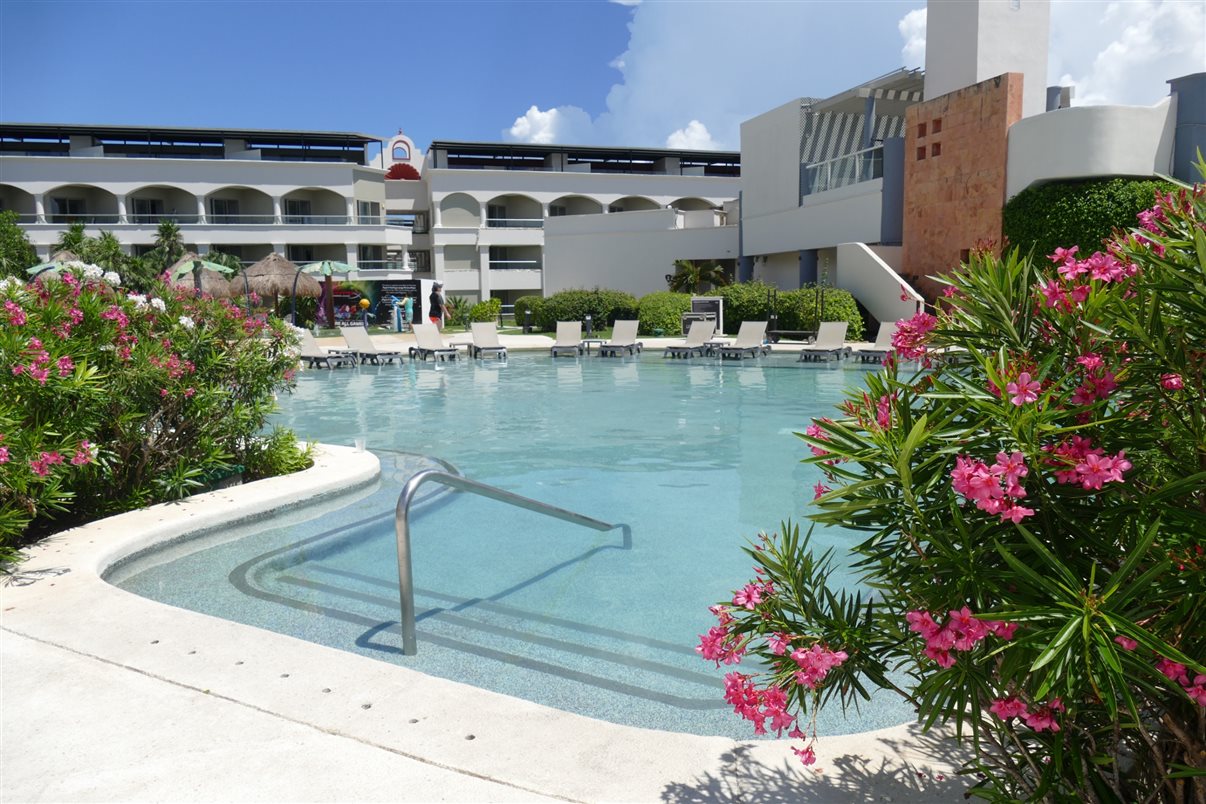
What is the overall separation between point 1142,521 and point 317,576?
5.60 m

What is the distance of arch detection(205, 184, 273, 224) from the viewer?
169ft

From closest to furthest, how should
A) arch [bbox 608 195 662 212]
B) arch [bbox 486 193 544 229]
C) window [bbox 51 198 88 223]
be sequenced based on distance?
window [bbox 51 198 88 223] → arch [bbox 486 193 544 229] → arch [bbox 608 195 662 212]

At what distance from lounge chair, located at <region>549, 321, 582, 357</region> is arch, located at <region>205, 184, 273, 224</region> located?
35401 mm

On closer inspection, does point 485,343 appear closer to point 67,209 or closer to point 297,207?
point 297,207

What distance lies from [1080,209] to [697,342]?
9773mm

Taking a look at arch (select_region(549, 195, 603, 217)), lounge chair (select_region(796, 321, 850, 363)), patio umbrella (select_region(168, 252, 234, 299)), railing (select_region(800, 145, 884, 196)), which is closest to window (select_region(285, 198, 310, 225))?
arch (select_region(549, 195, 603, 217))

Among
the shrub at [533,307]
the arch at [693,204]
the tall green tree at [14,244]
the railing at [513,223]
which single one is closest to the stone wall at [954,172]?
the shrub at [533,307]

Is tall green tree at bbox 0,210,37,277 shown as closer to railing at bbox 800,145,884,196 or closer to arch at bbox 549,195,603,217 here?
arch at bbox 549,195,603,217

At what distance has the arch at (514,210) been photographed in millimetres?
56344

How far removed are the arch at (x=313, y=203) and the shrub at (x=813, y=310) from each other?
35.3 metres

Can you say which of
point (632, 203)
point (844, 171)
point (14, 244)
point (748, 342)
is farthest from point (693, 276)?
point (14, 244)

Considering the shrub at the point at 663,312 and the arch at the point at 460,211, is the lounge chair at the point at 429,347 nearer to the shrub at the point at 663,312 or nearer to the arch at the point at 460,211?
the shrub at the point at 663,312

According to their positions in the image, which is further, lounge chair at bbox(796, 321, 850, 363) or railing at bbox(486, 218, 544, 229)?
railing at bbox(486, 218, 544, 229)

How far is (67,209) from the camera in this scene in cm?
5050
